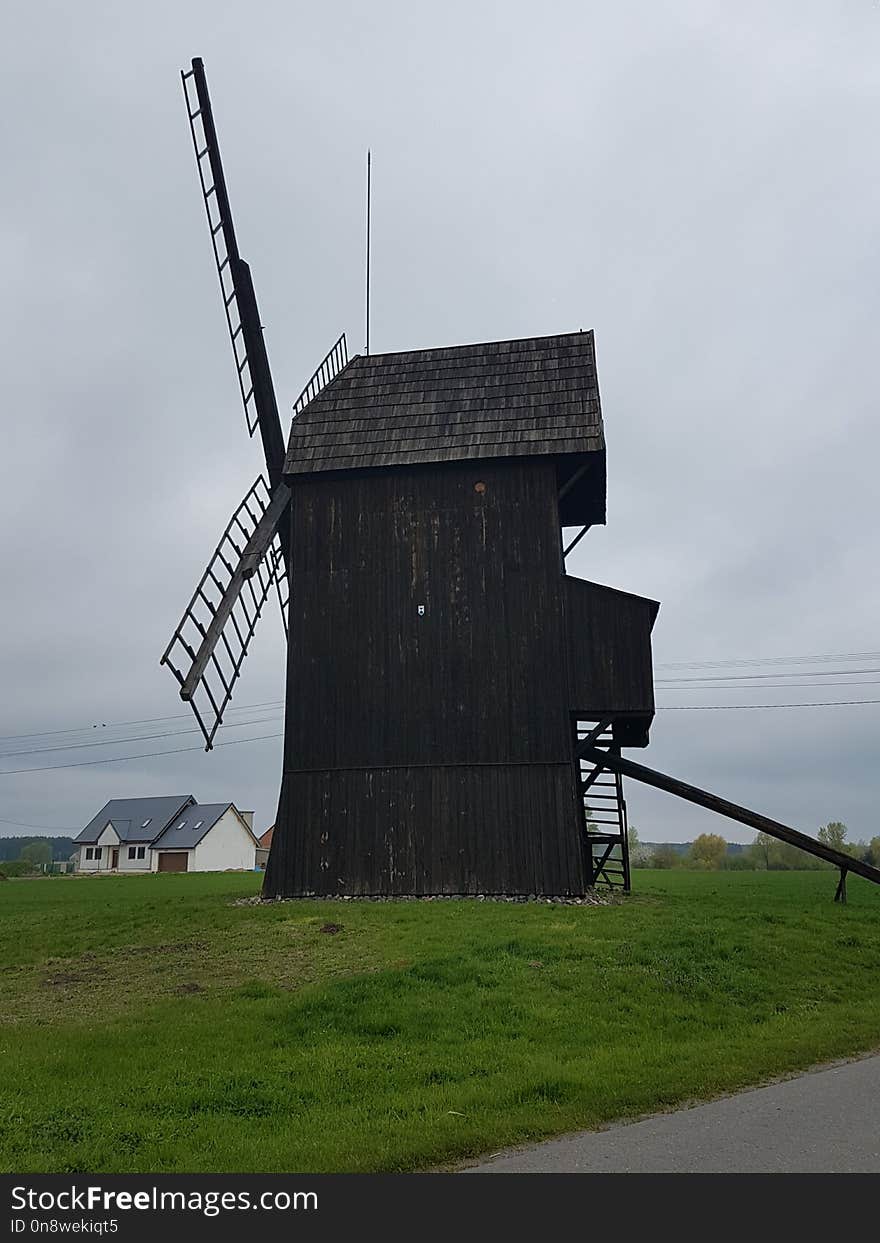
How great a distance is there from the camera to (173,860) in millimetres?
67000

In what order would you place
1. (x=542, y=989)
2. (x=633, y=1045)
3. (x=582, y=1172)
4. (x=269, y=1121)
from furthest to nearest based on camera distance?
(x=542, y=989)
(x=633, y=1045)
(x=269, y=1121)
(x=582, y=1172)

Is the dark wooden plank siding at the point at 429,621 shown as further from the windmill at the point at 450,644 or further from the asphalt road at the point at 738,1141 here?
the asphalt road at the point at 738,1141

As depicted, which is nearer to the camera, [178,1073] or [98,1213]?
[98,1213]

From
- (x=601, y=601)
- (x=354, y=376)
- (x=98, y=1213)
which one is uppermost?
(x=354, y=376)

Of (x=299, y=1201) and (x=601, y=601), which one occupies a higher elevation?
(x=601, y=601)

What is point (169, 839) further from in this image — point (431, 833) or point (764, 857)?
point (431, 833)

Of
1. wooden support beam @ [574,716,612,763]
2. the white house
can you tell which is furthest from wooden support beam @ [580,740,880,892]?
the white house

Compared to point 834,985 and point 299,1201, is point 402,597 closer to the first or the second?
point 834,985

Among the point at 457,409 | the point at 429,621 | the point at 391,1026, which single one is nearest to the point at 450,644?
the point at 429,621

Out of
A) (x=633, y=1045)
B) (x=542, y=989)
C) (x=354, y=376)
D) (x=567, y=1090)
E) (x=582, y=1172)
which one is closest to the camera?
(x=582, y=1172)

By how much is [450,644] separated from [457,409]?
17.5ft

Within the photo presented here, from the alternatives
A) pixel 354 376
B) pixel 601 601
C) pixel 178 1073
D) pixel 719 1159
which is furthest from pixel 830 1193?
pixel 354 376

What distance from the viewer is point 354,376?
74.4 ft

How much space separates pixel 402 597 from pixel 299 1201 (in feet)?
50.0
